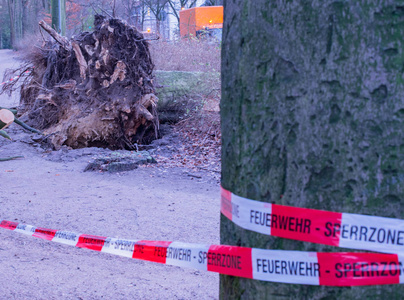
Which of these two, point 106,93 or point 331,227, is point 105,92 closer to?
point 106,93

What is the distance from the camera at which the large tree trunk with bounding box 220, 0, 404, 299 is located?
4.42 ft

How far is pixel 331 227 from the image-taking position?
1.43 m

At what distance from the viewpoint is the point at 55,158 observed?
353 inches

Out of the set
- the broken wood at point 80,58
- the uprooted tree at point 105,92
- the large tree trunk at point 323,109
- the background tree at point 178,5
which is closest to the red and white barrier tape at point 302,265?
the large tree trunk at point 323,109

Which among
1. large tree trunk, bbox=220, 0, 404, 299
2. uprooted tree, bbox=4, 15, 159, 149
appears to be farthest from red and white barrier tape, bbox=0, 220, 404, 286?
uprooted tree, bbox=4, 15, 159, 149

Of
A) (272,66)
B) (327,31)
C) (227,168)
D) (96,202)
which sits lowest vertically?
(96,202)

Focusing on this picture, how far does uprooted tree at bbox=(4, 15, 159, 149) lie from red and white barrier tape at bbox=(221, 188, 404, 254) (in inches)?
342

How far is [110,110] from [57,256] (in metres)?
6.19

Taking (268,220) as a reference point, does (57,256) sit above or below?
below

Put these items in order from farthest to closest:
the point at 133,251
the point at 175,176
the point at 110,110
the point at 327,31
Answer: the point at 110,110 < the point at 175,176 < the point at 133,251 < the point at 327,31

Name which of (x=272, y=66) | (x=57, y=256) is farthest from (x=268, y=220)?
(x=57, y=256)

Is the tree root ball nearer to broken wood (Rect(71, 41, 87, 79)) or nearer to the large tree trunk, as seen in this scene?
broken wood (Rect(71, 41, 87, 79))

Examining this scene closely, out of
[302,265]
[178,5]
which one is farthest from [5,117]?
[178,5]

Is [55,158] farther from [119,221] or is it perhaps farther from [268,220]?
[268,220]
